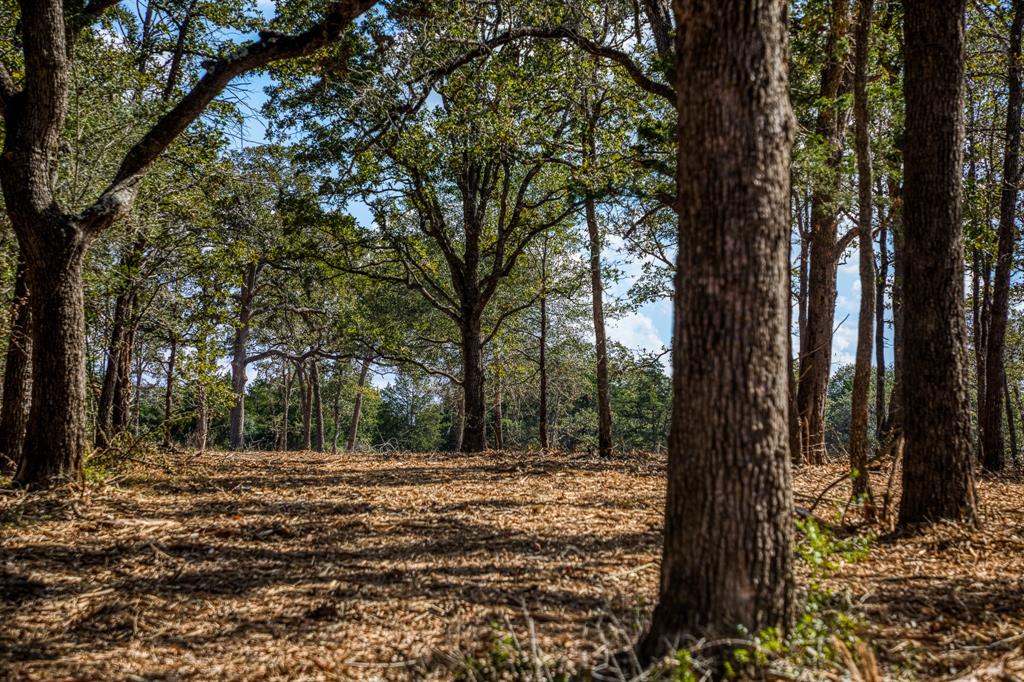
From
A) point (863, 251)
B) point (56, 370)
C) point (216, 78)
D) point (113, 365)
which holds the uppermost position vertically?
point (216, 78)

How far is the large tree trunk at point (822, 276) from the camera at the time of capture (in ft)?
30.3

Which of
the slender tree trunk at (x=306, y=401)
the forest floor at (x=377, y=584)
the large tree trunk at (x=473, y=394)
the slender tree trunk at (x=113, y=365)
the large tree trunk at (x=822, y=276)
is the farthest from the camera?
the slender tree trunk at (x=306, y=401)

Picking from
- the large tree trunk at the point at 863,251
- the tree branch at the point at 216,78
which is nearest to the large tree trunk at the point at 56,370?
the tree branch at the point at 216,78

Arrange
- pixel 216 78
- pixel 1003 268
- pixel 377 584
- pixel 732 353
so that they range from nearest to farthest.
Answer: pixel 732 353 < pixel 377 584 < pixel 216 78 < pixel 1003 268

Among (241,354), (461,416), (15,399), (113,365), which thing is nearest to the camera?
(15,399)

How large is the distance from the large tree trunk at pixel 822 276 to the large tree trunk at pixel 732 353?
24.7ft

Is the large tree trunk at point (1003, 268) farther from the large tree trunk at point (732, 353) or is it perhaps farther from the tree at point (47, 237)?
the tree at point (47, 237)

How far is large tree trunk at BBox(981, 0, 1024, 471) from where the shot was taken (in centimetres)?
927

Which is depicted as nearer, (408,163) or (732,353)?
(732,353)

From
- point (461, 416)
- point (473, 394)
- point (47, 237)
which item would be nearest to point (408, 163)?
point (473, 394)

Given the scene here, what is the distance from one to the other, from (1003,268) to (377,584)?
1048 cm

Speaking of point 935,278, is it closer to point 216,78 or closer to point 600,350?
point 600,350

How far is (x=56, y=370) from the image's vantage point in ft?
18.3

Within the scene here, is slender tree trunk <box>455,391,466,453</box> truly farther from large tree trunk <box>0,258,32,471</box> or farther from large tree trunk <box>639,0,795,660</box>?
large tree trunk <box>639,0,795,660</box>
